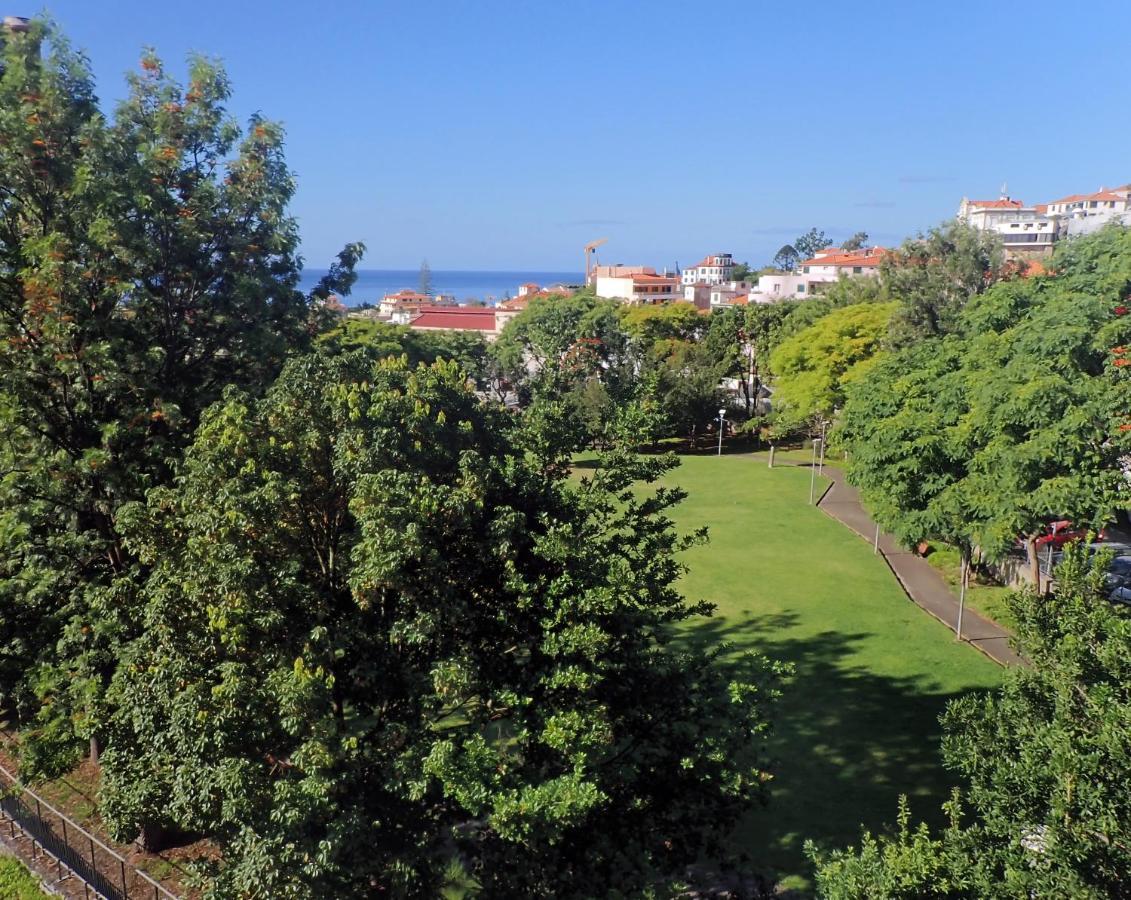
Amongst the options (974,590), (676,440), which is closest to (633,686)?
(974,590)

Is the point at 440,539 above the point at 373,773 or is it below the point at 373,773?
above

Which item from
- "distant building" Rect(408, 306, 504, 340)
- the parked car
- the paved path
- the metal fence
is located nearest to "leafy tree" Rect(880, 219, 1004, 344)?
the paved path

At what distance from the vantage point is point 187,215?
12852mm

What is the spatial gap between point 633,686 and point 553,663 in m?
1.05

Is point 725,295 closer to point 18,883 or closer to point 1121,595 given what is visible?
point 1121,595

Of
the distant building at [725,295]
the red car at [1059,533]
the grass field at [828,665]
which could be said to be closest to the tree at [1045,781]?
the grass field at [828,665]

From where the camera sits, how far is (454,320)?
99312 mm

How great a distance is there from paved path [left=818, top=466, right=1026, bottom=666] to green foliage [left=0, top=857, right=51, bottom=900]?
15.7 m

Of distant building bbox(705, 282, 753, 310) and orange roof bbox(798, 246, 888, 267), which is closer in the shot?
orange roof bbox(798, 246, 888, 267)

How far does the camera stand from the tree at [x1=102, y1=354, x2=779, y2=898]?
770cm

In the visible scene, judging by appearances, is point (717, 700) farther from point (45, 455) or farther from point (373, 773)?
point (45, 455)

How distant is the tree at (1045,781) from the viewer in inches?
257

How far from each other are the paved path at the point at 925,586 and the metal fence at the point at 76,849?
14.4 meters

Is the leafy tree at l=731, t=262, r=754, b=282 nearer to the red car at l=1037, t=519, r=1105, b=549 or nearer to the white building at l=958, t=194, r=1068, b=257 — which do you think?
the white building at l=958, t=194, r=1068, b=257
